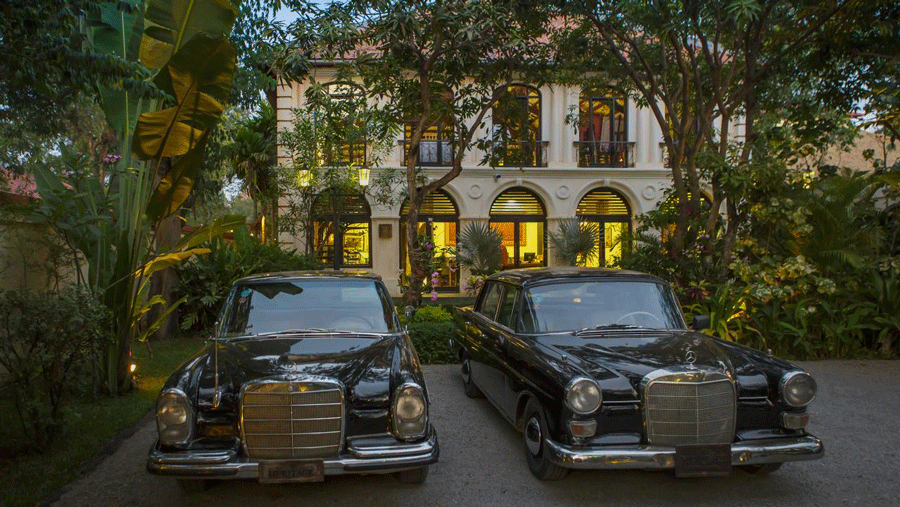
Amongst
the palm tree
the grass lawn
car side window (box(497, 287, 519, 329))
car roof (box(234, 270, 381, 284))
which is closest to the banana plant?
the grass lawn

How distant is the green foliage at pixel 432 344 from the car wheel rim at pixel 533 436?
4618mm

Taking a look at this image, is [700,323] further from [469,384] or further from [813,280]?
[813,280]

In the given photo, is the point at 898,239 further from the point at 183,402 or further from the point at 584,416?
the point at 183,402

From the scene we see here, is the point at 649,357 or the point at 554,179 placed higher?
the point at 554,179

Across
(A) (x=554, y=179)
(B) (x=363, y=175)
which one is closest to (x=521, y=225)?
(A) (x=554, y=179)

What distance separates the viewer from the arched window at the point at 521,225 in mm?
21578

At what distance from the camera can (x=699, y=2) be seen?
9.44m

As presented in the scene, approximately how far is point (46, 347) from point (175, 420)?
185 centimetres

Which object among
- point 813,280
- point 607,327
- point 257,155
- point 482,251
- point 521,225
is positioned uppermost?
point 257,155

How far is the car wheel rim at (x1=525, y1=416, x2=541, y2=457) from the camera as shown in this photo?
485cm

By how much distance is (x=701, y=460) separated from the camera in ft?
14.1

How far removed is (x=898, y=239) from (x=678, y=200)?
3470mm

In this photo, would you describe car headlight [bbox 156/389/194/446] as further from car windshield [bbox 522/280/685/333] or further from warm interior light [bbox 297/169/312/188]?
warm interior light [bbox 297/169/312/188]

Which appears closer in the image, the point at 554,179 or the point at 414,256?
the point at 414,256
